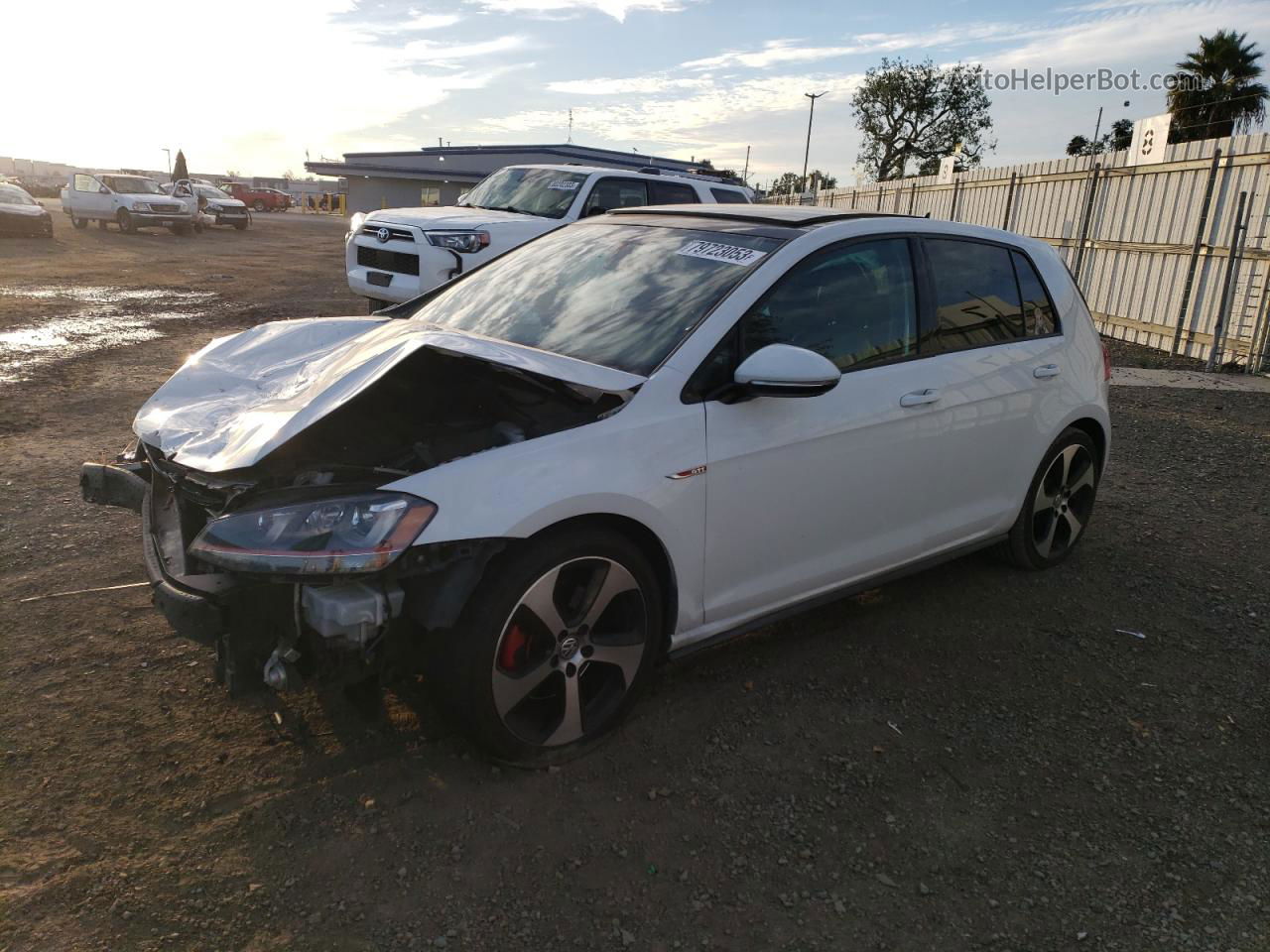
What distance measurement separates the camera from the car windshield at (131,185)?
94.6 ft

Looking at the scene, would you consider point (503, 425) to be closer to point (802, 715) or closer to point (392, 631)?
point (392, 631)

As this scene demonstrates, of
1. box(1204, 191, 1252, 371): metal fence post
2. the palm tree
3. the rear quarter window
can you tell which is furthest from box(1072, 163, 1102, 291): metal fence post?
the palm tree

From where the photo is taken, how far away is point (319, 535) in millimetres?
2471

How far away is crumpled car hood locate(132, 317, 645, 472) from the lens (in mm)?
2861

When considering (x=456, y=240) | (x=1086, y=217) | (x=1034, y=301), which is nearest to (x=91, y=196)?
(x=456, y=240)

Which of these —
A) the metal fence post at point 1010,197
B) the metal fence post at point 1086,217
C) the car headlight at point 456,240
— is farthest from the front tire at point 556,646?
the metal fence post at point 1010,197

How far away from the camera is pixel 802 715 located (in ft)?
10.8

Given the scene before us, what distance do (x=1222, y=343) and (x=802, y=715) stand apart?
35.1 feet

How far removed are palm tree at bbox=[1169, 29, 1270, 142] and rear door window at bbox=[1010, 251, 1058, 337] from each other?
36083mm

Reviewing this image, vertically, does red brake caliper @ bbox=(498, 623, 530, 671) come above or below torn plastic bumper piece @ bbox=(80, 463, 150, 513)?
below

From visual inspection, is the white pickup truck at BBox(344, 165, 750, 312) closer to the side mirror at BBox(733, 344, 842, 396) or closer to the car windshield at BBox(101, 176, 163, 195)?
the side mirror at BBox(733, 344, 842, 396)

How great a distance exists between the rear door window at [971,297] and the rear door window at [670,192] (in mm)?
6686

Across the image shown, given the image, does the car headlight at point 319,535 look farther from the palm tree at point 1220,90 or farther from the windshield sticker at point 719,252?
the palm tree at point 1220,90

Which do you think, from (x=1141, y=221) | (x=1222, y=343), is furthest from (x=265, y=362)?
(x=1141, y=221)
